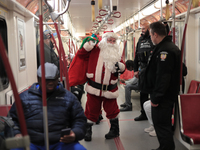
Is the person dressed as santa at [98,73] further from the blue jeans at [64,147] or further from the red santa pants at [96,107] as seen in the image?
the blue jeans at [64,147]

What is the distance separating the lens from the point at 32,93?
185 centimetres

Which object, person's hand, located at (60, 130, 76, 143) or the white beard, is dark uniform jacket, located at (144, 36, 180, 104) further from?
person's hand, located at (60, 130, 76, 143)

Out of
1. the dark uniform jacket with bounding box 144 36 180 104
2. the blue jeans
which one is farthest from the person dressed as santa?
the blue jeans

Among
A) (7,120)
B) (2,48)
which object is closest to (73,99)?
(7,120)

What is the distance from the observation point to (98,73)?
3189 mm

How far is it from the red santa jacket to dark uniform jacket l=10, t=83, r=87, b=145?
4.16 feet

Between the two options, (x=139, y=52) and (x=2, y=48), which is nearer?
(x=2, y=48)

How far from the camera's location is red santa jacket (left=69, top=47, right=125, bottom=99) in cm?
320

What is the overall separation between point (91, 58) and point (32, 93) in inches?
61.2

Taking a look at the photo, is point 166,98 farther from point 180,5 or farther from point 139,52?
point 180,5

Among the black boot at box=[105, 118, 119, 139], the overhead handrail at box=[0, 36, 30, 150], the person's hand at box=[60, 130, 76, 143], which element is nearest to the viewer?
the overhead handrail at box=[0, 36, 30, 150]

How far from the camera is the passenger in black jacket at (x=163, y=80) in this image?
7.80ft

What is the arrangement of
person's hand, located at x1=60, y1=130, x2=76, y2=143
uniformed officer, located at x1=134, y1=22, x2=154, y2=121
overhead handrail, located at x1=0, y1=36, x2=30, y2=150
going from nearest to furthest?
overhead handrail, located at x1=0, y1=36, x2=30, y2=150 → person's hand, located at x1=60, y1=130, x2=76, y2=143 → uniformed officer, located at x1=134, y1=22, x2=154, y2=121

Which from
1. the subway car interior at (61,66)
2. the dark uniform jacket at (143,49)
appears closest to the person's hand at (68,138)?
the subway car interior at (61,66)
